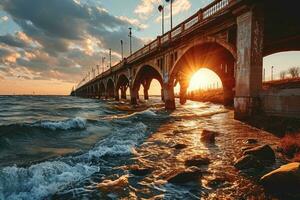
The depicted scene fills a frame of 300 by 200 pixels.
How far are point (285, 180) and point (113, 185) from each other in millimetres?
3821

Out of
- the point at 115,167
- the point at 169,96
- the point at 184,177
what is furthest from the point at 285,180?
the point at 169,96

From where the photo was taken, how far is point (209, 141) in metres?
10.3

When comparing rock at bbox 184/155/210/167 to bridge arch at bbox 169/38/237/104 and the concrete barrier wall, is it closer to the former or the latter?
the concrete barrier wall

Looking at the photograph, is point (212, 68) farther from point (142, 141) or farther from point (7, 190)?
point (7, 190)

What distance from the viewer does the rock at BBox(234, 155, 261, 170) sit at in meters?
6.59

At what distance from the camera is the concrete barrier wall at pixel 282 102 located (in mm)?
11781

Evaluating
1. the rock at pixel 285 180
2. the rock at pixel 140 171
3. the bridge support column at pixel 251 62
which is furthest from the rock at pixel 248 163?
the bridge support column at pixel 251 62

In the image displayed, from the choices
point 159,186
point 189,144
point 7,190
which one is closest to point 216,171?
point 159,186

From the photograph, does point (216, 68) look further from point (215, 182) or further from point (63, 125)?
point (215, 182)

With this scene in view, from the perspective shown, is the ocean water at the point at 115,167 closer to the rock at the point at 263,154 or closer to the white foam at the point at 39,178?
the white foam at the point at 39,178

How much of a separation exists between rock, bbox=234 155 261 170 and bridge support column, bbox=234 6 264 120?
785 cm

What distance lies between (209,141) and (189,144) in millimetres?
939

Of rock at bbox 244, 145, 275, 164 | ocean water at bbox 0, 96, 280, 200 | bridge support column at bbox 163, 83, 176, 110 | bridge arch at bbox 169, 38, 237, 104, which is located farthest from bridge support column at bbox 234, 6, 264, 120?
bridge support column at bbox 163, 83, 176, 110

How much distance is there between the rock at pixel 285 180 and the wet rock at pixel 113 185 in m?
3.26
